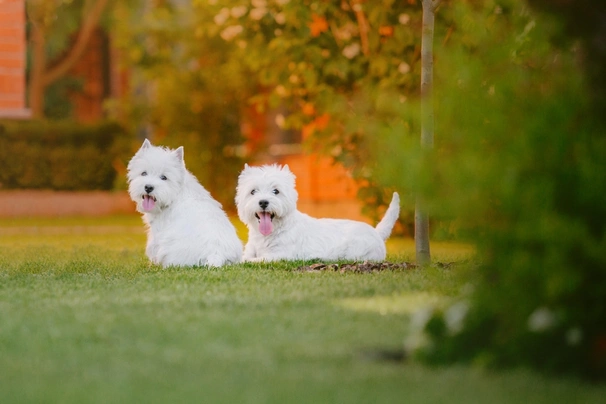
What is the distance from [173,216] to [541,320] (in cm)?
534

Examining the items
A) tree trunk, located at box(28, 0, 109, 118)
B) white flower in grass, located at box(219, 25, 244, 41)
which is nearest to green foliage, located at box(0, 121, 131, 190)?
tree trunk, located at box(28, 0, 109, 118)

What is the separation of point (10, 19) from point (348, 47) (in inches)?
449

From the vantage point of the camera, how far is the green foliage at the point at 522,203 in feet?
15.5

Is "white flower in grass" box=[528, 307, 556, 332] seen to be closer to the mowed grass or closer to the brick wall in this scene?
Result: the mowed grass

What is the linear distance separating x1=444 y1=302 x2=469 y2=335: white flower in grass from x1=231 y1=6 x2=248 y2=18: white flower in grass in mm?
10019

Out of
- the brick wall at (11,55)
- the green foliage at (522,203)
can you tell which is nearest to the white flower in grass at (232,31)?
the brick wall at (11,55)

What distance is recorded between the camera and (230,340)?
574 centimetres

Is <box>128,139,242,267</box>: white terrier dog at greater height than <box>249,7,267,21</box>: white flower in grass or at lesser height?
lesser

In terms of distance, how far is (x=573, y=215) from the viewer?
478cm

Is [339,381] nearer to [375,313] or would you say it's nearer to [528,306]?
[528,306]

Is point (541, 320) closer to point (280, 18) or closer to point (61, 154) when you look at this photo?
point (280, 18)

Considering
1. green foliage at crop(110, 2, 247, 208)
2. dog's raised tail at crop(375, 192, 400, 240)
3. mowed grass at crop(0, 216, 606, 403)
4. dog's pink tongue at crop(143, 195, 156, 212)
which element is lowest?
mowed grass at crop(0, 216, 606, 403)

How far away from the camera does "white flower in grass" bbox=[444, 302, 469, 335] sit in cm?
522

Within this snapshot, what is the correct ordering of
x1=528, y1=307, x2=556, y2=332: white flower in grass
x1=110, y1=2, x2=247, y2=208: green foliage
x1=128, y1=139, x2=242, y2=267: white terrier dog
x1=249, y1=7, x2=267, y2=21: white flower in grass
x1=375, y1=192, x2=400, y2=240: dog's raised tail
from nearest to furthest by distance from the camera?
x1=528, y1=307, x2=556, y2=332: white flower in grass < x1=128, y1=139, x2=242, y2=267: white terrier dog < x1=375, y1=192, x2=400, y2=240: dog's raised tail < x1=249, y1=7, x2=267, y2=21: white flower in grass < x1=110, y1=2, x2=247, y2=208: green foliage
